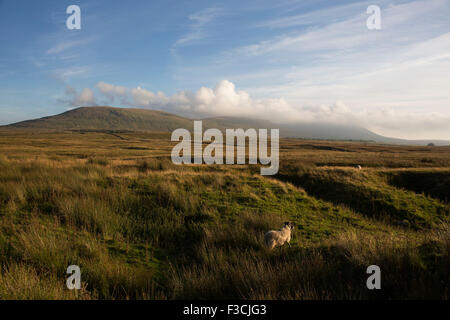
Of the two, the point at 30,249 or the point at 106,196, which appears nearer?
the point at 30,249

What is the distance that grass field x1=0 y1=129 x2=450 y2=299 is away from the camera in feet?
11.2

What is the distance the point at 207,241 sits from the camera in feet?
19.1

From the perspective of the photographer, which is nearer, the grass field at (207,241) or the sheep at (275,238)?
the grass field at (207,241)

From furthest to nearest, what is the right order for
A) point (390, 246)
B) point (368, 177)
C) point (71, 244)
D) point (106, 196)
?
point (368, 177) < point (106, 196) < point (71, 244) < point (390, 246)

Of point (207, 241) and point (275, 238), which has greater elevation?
point (275, 238)

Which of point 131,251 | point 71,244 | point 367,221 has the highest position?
point 71,244

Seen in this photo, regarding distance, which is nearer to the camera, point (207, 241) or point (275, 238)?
point (275, 238)

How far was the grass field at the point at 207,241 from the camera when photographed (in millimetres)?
3418

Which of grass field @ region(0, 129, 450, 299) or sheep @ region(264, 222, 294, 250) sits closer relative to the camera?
grass field @ region(0, 129, 450, 299)

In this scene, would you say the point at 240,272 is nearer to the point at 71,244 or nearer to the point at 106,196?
the point at 71,244
